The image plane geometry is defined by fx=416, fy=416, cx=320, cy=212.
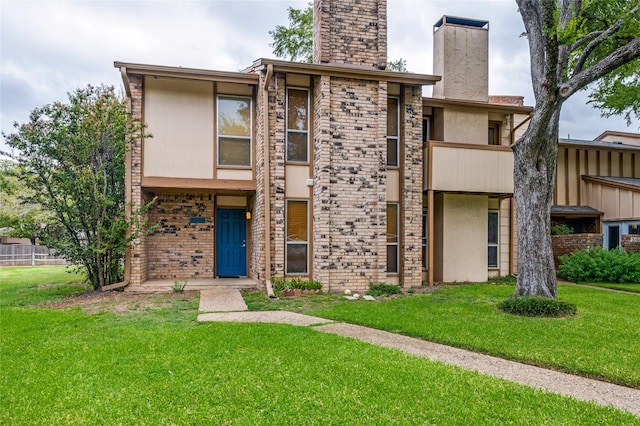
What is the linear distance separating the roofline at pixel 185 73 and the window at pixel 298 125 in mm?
1032

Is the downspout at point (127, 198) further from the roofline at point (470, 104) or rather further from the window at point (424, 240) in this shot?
the window at point (424, 240)

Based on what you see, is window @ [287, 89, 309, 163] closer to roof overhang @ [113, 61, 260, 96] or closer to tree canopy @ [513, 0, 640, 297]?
roof overhang @ [113, 61, 260, 96]

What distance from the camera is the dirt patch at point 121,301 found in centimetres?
768

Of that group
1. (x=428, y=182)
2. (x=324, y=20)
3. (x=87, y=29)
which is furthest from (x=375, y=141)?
(x=87, y=29)

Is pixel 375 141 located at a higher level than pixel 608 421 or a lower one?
higher

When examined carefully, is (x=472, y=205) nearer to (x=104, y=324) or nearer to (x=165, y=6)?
(x=104, y=324)

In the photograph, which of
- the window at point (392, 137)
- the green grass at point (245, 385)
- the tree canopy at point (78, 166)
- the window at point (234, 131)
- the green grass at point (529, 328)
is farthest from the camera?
the window at point (392, 137)

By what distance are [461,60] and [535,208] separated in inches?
262

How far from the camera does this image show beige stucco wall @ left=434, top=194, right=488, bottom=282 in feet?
38.2

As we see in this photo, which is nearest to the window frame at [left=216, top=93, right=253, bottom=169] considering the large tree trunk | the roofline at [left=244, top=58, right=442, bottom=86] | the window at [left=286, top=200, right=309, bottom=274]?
the roofline at [left=244, top=58, right=442, bottom=86]

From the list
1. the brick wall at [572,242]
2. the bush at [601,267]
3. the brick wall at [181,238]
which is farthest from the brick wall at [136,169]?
the brick wall at [572,242]

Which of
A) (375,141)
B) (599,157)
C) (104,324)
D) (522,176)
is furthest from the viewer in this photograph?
(599,157)

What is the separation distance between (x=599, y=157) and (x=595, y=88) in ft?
10.3

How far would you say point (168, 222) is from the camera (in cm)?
1110
